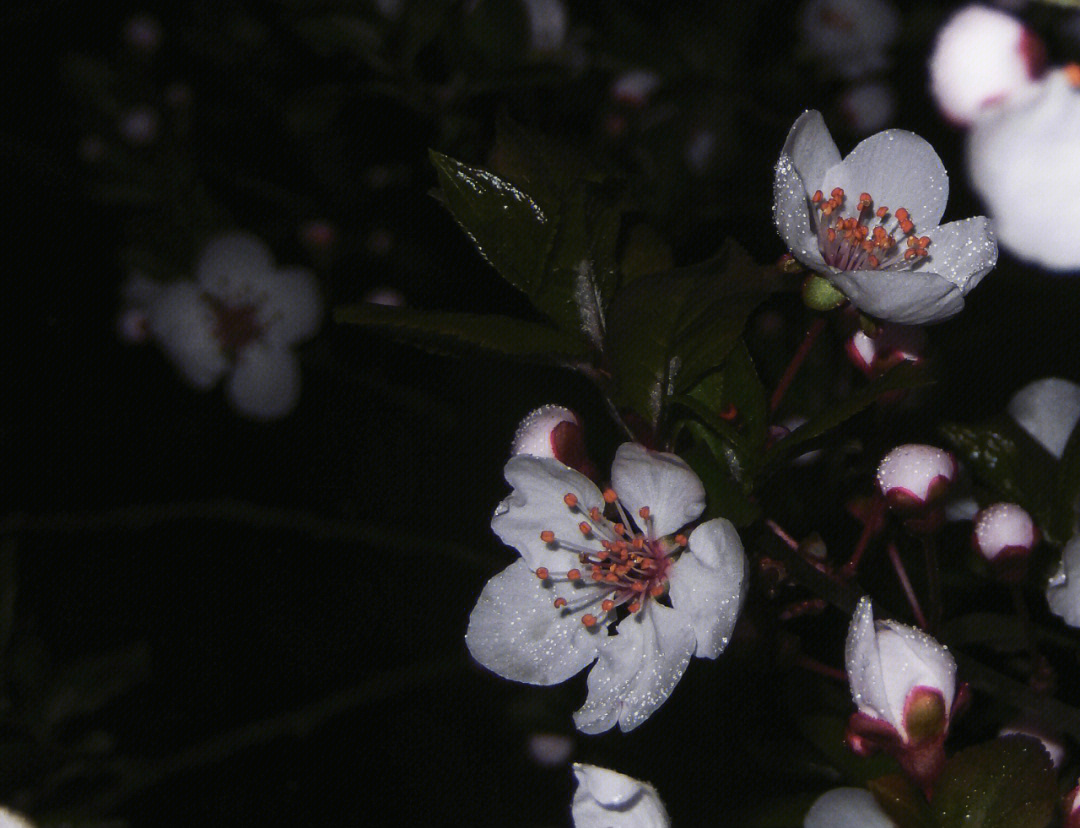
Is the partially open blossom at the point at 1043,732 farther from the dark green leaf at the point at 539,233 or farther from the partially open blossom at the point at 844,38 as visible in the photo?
the partially open blossom at the point at 844,38

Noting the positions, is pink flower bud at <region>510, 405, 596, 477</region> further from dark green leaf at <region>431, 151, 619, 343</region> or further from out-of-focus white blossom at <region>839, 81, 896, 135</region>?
out-of-focus white blossom at <region>839, 81, 896, 135</region>

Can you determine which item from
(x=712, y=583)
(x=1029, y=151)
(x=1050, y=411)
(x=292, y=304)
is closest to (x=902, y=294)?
(x=712, y=583)

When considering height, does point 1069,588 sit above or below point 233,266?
above

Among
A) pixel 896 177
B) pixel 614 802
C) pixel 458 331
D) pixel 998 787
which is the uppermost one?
pixel 896 177

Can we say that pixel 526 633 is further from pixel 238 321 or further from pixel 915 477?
pixel 238 321

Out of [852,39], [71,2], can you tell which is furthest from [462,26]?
[71,2]
